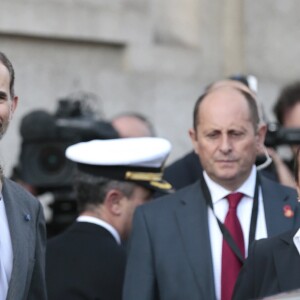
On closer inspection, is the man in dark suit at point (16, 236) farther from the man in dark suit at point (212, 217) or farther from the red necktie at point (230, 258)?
the red necktie at point (230, 258)

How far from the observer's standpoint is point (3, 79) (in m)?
5.01

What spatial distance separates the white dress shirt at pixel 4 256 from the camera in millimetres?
5023

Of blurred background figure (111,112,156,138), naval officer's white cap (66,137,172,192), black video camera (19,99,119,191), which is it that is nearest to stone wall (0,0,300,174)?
blurred background figure (111,112,156,138)

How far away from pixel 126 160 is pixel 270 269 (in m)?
1.38

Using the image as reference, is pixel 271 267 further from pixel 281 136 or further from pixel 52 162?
pixel 52 162

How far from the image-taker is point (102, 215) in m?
6.34

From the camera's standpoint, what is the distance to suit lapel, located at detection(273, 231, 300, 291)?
5156mm

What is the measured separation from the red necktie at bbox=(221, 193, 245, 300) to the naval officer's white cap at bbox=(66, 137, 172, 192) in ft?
2.07

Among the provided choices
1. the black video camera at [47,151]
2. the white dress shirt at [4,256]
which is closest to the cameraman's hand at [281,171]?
the black video camera at [47,151]

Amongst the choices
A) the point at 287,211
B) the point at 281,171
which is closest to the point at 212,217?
the point at 287,211

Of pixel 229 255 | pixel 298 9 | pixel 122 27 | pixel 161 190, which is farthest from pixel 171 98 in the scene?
pixel 229 255

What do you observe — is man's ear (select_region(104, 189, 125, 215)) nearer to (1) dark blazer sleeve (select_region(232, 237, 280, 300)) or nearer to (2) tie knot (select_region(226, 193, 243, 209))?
(2) tie knot (select_region(226, 193, 243, 209))

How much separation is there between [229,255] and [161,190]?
795 mm

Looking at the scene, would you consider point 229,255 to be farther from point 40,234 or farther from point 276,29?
point 276,29
